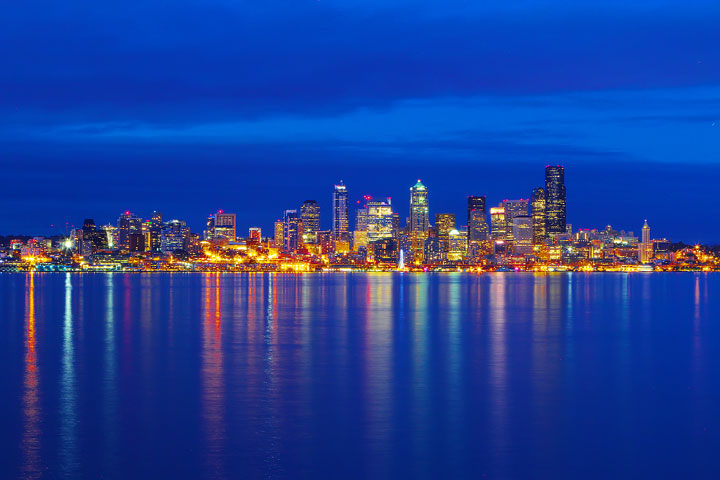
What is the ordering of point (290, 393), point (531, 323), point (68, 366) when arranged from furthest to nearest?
point (531, 323)
point (68, 366)
point (290, 393)

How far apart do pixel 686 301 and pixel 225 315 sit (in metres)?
49.6

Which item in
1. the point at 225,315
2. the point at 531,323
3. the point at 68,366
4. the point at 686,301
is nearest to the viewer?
the point at 68,366

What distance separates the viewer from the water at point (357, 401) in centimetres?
1931

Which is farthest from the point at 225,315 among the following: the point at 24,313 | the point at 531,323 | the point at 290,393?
the point at 290,393

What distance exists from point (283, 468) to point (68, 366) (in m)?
18.0

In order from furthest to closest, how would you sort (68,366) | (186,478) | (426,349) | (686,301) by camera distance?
(686,301), (426,349), (68,366), (186,478)

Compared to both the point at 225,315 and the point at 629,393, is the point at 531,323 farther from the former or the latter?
the point at 629,393

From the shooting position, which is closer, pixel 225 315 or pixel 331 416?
pixel 331 416

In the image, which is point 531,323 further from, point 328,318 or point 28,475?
point 28,475

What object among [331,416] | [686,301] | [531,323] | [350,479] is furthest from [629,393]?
[686,301]

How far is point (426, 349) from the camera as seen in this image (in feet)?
131

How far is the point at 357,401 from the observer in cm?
2631

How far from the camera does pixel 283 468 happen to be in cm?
1858

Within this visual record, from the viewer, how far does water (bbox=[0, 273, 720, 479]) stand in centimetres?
1931
